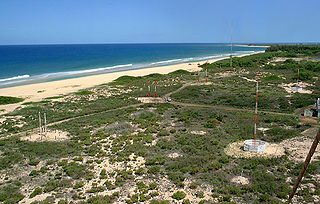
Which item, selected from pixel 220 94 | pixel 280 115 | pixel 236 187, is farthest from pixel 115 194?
pixel 220 94

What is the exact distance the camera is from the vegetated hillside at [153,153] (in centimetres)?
1143

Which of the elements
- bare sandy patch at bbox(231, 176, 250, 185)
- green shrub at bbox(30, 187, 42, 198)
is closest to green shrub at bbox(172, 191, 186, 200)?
bare sandy patch at bbox(231, 176, 250, 185)

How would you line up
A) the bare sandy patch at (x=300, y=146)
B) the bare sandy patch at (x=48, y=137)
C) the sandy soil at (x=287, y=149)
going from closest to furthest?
the bare sandy patch at (x=300, y=146), the sandy soil at (x=287, y=149), the bare sandy patch at (x=48, y=137)

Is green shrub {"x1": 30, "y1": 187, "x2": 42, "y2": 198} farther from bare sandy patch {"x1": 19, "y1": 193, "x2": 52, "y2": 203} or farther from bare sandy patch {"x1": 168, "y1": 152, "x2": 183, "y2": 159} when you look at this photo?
bare sandy patch {"x1": 168, "y1": 152, "x2": 183, "y2": 159}

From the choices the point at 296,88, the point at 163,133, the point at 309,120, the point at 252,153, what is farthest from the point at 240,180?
the point at 296,88

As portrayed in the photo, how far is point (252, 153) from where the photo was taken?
1476 centimetres

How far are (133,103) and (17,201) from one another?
18481 millimetres

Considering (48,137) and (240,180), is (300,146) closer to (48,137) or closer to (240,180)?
(240,180)

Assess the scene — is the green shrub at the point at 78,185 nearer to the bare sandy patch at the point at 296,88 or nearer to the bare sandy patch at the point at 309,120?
the bare sandy patch at the point at 309,120

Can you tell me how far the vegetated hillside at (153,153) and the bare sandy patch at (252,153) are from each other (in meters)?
0.40

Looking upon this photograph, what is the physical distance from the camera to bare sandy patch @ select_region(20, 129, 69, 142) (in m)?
18.3

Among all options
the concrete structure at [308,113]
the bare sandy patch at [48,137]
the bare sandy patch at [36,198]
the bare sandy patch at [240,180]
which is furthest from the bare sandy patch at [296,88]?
the bare sandy patch at [36,198]

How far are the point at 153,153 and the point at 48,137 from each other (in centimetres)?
815

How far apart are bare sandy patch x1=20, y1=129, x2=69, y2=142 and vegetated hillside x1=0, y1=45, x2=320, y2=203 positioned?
7cm
